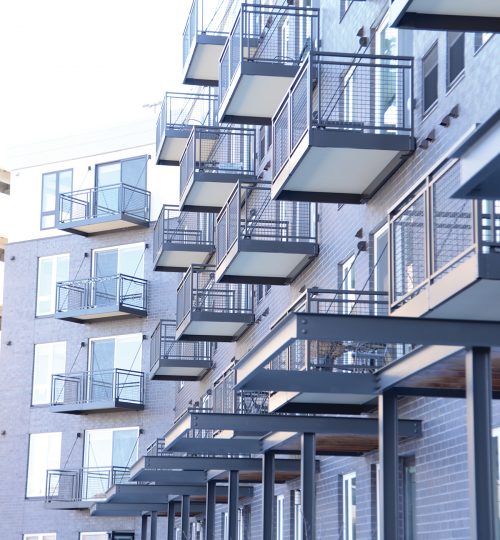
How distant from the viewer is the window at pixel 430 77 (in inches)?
613

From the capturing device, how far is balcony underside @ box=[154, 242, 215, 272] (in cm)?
3350

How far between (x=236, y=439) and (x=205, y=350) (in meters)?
14.4

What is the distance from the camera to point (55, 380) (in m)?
42.3

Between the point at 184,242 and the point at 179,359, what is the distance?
3093 mm

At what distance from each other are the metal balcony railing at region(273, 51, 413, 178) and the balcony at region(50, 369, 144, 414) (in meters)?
24.0

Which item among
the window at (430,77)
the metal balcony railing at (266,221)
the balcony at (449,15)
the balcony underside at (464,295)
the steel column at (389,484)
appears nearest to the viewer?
the balcony underside at (464,295)

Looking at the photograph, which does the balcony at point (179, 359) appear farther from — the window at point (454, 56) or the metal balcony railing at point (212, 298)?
the window at point (454, 56)

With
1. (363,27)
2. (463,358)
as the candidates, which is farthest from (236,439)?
(463,358)

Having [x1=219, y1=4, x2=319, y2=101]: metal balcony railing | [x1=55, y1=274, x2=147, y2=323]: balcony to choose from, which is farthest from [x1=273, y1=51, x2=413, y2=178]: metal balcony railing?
[x1=55, y1=274, x2=147, y2=323]: balcony

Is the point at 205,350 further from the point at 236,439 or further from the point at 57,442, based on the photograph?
the point at 236,439

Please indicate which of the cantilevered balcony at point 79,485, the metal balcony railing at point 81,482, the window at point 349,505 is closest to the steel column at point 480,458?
the window at point 349,505

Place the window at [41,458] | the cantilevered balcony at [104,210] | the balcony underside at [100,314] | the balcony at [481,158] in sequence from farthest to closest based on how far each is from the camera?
1. the window at [41,458]
2. the cantilevered balcony at [104,210]
3. the balcony underside at [100,314]
4. the balcony at [481,158]

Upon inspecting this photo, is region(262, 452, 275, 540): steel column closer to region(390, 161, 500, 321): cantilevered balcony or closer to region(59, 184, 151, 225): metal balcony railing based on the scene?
region(390, 161, 500, 321): cantilevered balcony

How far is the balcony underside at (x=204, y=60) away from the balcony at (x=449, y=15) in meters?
18.3
